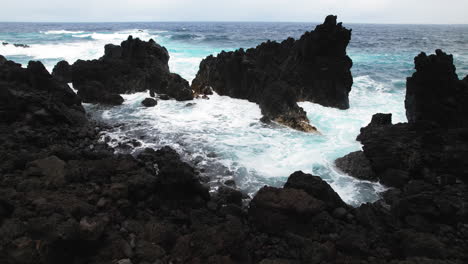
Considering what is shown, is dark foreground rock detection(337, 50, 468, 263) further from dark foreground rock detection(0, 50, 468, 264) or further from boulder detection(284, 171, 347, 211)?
boulder detection(284, 171, 347, 211)

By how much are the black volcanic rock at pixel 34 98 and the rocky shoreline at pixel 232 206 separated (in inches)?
16.0

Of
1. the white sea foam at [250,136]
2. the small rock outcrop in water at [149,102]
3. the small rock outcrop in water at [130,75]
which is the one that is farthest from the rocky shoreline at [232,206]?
the small rock outcrop in water at [130,75]

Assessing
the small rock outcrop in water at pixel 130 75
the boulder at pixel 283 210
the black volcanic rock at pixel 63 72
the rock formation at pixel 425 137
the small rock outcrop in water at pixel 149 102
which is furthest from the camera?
the black volcanic rock at pixel 63 72

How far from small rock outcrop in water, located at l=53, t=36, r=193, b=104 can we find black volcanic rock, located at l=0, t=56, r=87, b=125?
10.1 ft

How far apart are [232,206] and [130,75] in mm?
16455

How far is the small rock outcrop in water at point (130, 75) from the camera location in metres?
19.7

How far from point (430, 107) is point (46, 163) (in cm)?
1304

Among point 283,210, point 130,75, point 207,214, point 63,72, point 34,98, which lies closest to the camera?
point 283,210

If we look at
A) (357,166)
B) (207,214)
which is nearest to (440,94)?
(357,166)

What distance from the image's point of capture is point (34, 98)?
1266 cm

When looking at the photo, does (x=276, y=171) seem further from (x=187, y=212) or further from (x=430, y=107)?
(x=430, y=107)

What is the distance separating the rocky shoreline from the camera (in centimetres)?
572

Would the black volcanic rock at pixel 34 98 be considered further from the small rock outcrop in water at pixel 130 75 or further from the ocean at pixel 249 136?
the small rock outcrop in water at pixel 130 75

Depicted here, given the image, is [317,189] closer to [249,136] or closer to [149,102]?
[249,136]
